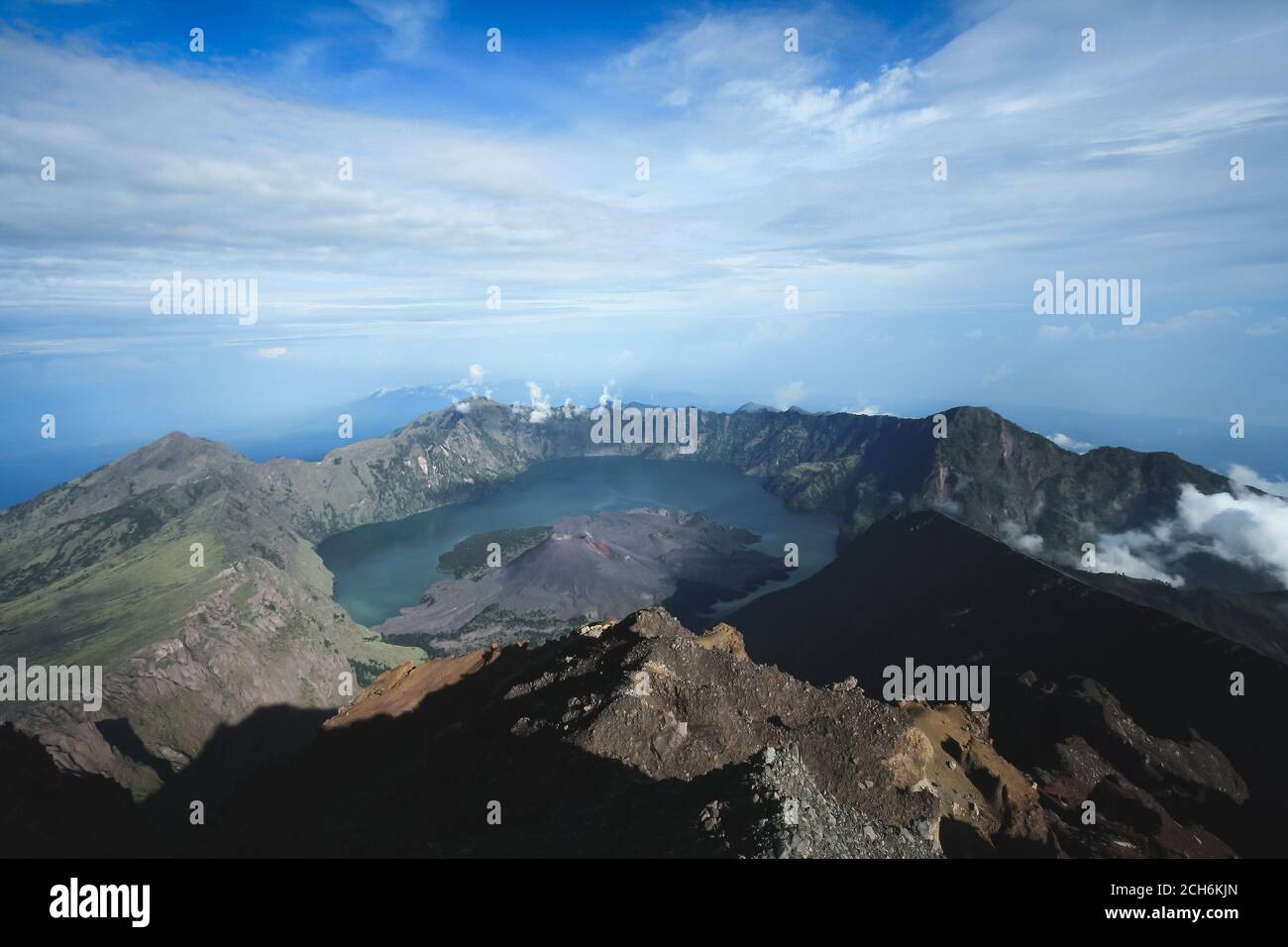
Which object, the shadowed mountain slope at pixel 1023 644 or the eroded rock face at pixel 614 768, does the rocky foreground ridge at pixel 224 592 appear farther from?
the eroded rock face at pixel 614 768

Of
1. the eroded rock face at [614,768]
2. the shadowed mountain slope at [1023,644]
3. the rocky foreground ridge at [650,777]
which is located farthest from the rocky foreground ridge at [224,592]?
the eroded rock face at [614,768]

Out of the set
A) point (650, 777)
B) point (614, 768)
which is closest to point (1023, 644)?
point (650, 777)

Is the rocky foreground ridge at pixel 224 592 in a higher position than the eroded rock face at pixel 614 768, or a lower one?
lower

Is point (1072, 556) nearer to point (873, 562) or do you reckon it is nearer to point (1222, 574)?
point (1222, 574)

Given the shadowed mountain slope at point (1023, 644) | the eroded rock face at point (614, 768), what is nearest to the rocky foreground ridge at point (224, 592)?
the shadowed mountain slope at point (1023, 644)

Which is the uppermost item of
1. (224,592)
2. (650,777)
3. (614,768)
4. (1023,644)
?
(614,768)

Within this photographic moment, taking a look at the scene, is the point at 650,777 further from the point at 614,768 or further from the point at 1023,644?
the point at 1023,644

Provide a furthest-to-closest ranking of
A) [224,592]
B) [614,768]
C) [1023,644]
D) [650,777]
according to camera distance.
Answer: [224,592]
[1023,644]
[614,768]
[650,777]

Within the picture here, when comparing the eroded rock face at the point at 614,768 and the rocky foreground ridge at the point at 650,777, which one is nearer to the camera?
the eroded rock face at the point at 614,768

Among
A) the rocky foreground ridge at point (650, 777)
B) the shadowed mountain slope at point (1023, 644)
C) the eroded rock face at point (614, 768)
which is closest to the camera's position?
the eroded rock face at point (614, 768)

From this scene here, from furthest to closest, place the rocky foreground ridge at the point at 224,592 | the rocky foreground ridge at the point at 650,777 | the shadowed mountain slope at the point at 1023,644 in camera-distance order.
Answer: the rocky foreground ridge at the point at 224,592
the shadowed mountain slope at the point at 1023,644
the rocky foreground ridge at the point at 650,777

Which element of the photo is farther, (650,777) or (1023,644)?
(1023,644)
